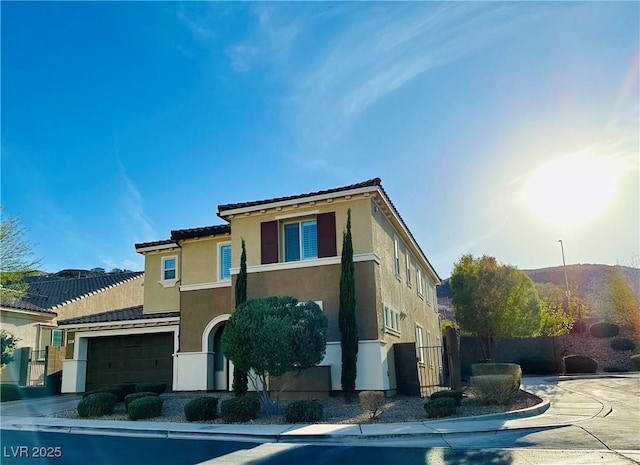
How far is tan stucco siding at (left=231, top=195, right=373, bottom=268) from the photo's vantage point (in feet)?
59.2

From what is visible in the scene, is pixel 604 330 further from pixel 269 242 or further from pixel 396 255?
pixel 269 242

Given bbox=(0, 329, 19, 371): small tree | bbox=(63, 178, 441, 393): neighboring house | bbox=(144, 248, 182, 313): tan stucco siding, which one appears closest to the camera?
bbox=(63, 178, 441, 393): neighboring house

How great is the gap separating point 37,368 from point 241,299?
15452 millimetres

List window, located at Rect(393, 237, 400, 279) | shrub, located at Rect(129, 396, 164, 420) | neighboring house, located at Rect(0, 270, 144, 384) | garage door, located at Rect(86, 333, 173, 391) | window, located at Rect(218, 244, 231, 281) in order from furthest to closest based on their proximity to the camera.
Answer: neighboring house, located at Rect(0, 270, 144, 384), garage door, located at Rect(86, 333, 173, 391), window, located at Rect(393, 237, 400, 279), window, located at Rect(218, 244, 231, 281), shrub, located at Rect(129, 396, 164, 420)

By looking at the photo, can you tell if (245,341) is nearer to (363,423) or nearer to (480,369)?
(363,423)

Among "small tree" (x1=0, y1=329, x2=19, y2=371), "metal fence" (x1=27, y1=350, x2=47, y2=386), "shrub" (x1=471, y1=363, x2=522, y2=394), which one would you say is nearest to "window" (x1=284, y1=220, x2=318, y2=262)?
"shrub" (x1=471, y1=363, x2=522, y2=394)

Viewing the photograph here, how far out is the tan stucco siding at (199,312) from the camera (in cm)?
2108

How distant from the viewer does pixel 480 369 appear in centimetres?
1738

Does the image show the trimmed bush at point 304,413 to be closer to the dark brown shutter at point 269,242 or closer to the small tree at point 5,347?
the dark brown shutter at point 269,242

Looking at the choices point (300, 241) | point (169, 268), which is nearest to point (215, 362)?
point (169, 268)

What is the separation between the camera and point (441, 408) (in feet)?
44.2

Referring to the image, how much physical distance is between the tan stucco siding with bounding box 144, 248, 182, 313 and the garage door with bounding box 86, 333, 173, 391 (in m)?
1.29

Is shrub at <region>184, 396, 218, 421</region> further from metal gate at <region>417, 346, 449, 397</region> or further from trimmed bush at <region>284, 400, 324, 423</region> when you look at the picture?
metal gate at <region>417, 346, 449, 397</region>

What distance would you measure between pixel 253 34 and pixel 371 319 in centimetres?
934
